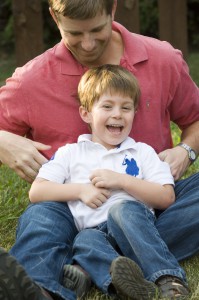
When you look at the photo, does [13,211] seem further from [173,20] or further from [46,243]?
[173,20]

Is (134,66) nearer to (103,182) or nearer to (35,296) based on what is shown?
(103,182)

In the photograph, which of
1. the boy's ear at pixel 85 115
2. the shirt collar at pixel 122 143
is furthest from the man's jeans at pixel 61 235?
the boy's ear at pixel 85 115

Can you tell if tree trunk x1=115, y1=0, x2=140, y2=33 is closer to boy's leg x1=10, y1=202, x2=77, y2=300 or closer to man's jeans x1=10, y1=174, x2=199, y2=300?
man's jeans x1=10, y1=174, x2=199, y2=300

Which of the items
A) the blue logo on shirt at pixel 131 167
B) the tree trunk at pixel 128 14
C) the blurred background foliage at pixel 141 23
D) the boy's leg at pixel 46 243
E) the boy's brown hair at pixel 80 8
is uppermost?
the boy's brown hair at pixel 80 8

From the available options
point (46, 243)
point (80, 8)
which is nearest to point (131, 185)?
point (46, 243)

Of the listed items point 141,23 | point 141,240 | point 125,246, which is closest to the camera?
point 141,240

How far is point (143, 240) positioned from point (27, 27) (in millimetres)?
6101

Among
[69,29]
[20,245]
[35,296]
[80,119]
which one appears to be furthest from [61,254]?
[69,29]

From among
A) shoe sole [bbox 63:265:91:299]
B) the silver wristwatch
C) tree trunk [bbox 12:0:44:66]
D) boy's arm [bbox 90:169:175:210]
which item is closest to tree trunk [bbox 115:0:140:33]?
tree trunk [bbox 12:0:44:66]

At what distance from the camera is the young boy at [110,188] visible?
11.0 feet

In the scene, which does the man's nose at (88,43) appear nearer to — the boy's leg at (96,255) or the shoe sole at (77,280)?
the boy's leg at (96,255)

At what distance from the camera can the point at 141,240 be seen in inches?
132

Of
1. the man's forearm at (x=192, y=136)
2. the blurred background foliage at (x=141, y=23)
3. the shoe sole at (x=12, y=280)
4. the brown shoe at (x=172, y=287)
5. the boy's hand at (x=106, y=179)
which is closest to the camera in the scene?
the shoe sole at (x=12, y=280)

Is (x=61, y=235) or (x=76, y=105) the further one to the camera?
(x=76, y=105)
